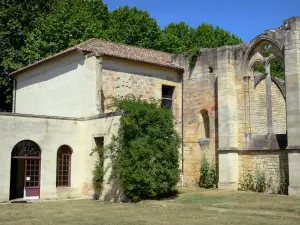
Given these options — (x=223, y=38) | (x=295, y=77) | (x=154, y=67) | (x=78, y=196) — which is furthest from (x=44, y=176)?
(x=223, y=38)

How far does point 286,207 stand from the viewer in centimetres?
1280

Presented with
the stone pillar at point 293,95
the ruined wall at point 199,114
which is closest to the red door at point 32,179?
the ruined wall at point 199,114

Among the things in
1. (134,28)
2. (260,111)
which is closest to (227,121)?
(260,111)

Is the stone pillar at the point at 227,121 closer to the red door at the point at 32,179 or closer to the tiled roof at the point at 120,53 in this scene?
the tiled roof at the point at 120,53

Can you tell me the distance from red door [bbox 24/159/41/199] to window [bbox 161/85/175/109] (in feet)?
24.2

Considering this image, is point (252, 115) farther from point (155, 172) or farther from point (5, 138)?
point (5, 138)

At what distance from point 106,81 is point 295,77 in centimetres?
803

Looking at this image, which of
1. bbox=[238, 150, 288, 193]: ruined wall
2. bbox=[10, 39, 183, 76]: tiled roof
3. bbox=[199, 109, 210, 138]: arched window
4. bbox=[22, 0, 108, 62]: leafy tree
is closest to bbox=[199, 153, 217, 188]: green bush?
bbox=[199, 109, 210, 138]: arched window

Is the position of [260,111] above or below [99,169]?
above

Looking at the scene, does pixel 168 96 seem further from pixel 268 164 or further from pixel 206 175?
pixel 268 164

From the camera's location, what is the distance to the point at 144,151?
49.6 ft

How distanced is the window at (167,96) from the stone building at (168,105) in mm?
52

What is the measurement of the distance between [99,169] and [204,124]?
6.38 meters

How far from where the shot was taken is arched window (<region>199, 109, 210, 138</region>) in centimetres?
2064
